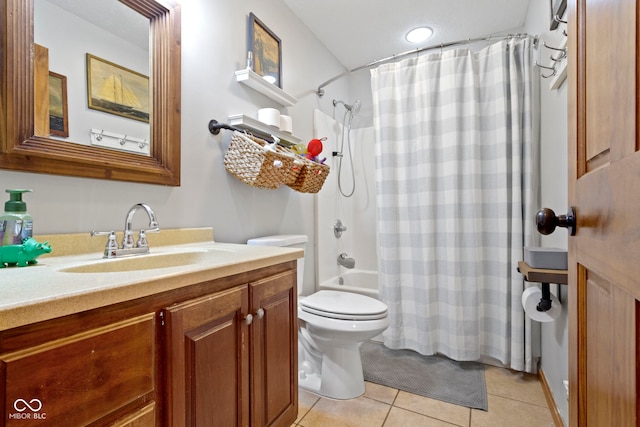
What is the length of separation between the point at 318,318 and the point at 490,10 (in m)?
2.40

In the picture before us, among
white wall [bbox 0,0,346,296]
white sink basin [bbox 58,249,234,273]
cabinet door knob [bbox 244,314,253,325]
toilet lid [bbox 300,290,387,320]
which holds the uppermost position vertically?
white wall [bbox 0,0,346,296]

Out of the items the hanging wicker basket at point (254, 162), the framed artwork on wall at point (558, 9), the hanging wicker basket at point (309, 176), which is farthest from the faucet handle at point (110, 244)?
the framed artwork on wall at point (558, 9)

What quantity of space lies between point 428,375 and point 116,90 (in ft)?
7.13

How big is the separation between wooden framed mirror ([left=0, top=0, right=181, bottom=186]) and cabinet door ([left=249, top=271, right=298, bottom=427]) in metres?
0.65

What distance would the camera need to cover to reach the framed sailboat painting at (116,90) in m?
1.08

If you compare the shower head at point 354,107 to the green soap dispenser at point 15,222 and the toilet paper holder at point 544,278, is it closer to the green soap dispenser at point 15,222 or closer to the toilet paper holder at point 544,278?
the toilet paper holder at point 544,278

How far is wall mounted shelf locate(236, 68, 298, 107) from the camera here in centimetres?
163

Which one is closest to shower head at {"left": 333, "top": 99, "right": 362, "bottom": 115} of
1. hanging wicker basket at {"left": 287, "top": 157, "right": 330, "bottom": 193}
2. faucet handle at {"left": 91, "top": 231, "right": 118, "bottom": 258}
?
hanging wicker basket at {"left": 287, "top": 157, "right": 330, "bottom": 193}

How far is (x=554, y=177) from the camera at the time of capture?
1.54 m

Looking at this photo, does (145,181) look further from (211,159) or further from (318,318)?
(318,318)

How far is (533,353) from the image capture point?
1864 mm

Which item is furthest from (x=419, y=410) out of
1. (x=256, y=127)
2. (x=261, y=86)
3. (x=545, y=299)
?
(x=261, y=86)

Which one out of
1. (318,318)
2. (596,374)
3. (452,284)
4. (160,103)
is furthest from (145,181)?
(452,284)

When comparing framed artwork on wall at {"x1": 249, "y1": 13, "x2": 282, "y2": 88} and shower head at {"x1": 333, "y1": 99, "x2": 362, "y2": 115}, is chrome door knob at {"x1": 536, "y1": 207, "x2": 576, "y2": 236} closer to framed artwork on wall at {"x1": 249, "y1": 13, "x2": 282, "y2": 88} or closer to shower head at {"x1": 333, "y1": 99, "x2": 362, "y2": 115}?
framed artwork on wall at {"x1": 249, "y1": 13, "x2": 282, "y2": 88}
